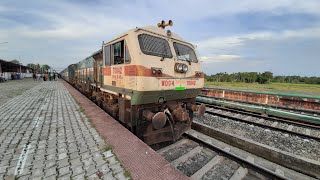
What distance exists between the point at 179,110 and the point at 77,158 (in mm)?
2855

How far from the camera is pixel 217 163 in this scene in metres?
4.18

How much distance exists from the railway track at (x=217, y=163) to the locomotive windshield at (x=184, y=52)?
2.59 meters

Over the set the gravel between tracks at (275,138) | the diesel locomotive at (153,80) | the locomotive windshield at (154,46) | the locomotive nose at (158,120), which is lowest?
the gravel between tracks at (275,138)

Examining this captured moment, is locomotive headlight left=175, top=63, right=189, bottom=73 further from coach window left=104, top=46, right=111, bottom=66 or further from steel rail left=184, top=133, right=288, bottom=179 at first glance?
coach window left=104, top=46, right=111, bottom=66

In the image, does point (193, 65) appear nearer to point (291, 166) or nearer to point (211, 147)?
point (211, 147)

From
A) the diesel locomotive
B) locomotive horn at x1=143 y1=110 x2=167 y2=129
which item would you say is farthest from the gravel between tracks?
locomotive horn at x1=143 y1=110 x2=167 y2=129

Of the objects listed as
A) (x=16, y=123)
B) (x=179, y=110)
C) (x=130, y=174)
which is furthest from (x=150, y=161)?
(x=16, y=123)

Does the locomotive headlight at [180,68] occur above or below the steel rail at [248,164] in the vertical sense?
above

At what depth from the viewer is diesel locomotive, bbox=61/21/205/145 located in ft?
14.2

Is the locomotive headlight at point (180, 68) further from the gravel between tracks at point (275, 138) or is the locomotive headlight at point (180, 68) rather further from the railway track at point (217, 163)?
the gravel between tracks at point (275, 138)

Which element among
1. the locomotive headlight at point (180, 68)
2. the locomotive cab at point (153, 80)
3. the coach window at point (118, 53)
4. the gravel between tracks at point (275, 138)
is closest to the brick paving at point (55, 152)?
the locomotive cab at point (153, 80)

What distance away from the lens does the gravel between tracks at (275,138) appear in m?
4.88

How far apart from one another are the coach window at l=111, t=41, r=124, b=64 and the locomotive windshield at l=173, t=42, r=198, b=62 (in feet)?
5.17

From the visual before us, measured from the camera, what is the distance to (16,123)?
17.9ft
